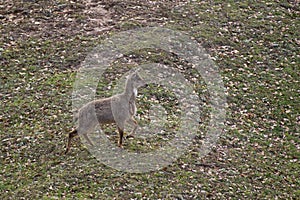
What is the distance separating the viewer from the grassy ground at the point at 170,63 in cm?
812

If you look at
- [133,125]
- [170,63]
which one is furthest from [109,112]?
[170,63]

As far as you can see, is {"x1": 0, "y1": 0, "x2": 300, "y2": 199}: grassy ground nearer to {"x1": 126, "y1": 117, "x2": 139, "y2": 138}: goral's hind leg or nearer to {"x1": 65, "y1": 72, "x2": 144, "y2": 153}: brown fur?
{"x1": 65, "y1": 72, "x2": 144, "y2": 153}: brown fur

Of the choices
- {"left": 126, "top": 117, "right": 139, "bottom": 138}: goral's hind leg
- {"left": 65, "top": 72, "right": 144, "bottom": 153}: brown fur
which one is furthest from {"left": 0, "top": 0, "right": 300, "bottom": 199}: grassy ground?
{"left": 126, "top": 117, "right": 139, "bottom": 138}: goral's hind leg

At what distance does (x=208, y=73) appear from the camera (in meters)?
11.6

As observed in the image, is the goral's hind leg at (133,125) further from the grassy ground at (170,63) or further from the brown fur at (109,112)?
the grassy ground at (170,63)

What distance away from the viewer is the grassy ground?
812cm

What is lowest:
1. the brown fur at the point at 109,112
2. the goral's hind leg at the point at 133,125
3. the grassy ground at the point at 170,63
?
the grassy ground at the point at 170,63

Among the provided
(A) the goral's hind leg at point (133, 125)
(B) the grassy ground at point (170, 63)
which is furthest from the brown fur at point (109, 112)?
(B) the grassy ground at point (170, 63)

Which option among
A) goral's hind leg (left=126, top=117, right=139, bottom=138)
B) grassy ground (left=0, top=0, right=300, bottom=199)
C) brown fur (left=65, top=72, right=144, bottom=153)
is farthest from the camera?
goral's hind leg (left=126, top=117, right=139, bottom=138)

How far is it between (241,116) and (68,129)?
339 cm

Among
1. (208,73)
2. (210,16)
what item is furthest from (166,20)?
(208,73)

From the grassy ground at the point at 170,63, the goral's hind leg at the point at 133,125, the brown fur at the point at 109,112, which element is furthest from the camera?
the goral's hind leg at the point at 133,125

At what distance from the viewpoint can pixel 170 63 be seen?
38.5 ft

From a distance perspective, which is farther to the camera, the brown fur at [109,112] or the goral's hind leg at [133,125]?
the goral's hind leg at [133,125]
